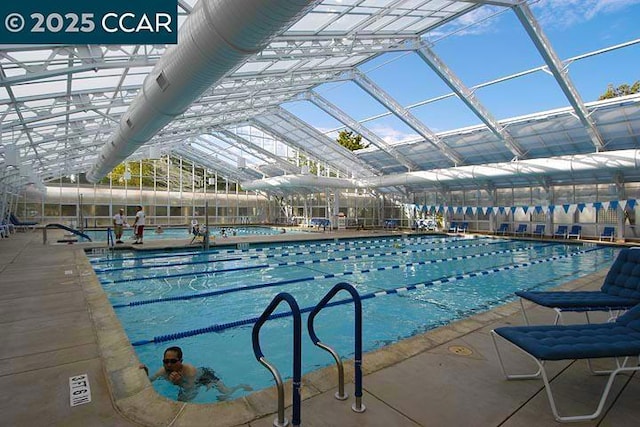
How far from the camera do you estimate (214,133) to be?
20078mm

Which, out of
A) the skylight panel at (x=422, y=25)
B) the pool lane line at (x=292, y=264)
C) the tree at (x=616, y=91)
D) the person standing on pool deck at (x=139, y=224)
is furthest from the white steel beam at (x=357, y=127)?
the tree at (x=616, y=91)

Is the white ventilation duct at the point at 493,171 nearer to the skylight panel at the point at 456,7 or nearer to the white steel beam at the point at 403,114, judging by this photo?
the white steel beam at the point at 403,114

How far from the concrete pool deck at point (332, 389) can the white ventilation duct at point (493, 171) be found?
12.3 m

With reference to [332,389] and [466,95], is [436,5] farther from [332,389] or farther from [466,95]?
[332,389]

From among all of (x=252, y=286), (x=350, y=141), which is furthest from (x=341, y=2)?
(x=350, y=141)

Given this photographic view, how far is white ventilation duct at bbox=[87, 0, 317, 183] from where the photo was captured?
303 cm

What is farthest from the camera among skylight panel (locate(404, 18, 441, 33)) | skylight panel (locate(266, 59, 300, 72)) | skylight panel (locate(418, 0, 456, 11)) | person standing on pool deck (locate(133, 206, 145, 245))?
person standing on pool deck (locate(133, 206, 145, 245))

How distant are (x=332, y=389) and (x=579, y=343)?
65.4 inches

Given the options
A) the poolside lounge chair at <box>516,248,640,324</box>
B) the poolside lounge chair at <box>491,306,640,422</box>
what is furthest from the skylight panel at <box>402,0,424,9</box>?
the poolside lounge chair at <box>491,306,640,422</box>

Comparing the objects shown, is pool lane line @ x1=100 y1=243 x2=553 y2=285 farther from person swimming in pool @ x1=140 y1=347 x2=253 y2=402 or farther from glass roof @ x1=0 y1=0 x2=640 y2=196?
person swimming in pool @ x1=140 y1=347 x2=253 y2=402

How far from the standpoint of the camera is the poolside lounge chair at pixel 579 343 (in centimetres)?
206

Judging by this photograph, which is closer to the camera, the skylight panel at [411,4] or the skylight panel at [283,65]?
the skylight panel at [411,4]

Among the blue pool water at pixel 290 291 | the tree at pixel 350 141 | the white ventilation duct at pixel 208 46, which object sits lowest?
the blue pool water at pixel 290 291

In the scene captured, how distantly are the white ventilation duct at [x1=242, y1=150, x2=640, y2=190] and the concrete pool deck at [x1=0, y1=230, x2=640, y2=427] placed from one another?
1231 cm
